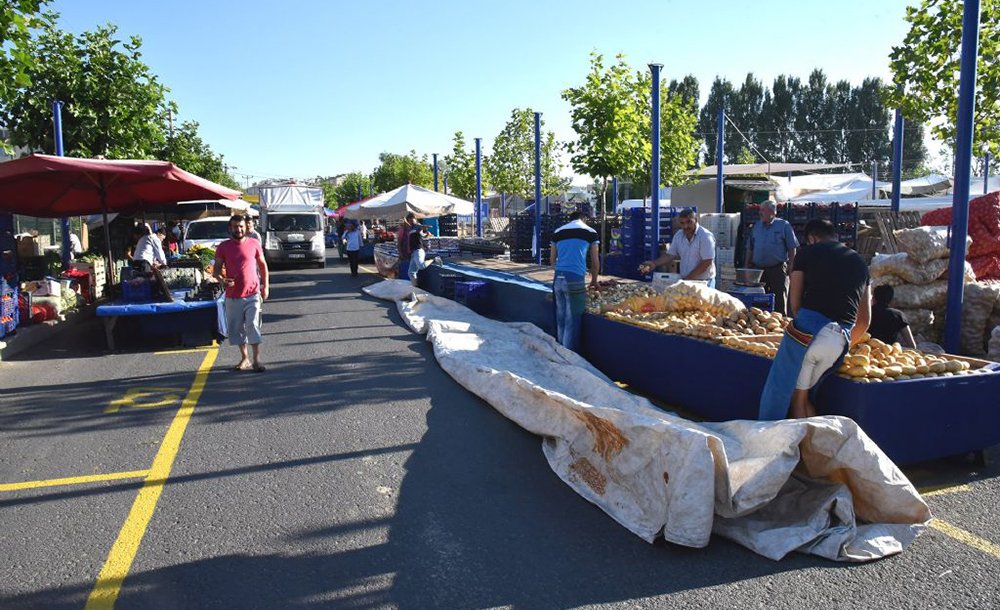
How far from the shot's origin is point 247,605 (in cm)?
342

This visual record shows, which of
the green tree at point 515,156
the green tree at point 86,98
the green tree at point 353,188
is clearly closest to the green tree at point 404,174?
the green tree at point 353,188

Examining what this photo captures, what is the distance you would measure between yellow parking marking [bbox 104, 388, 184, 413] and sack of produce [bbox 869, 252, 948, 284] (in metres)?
8.52

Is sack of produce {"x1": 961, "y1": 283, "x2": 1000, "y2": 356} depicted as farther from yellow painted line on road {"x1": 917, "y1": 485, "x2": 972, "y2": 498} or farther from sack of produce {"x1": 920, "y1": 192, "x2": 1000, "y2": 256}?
yellow painted line on road {"x1": 917, "y1": 485, "x2": 972, "y2": 498}

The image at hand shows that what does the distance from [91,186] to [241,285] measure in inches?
247

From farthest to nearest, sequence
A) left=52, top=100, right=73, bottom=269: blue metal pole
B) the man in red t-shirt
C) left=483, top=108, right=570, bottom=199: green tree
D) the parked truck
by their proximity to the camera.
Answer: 1. left=483, top=108, right=570, bottom=199: green tree
2. the parked truck
3. left=52, top=100, right=73, bottom=269: blue metal pole
4. the man in red t-shirt

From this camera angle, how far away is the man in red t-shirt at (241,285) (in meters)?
8.49

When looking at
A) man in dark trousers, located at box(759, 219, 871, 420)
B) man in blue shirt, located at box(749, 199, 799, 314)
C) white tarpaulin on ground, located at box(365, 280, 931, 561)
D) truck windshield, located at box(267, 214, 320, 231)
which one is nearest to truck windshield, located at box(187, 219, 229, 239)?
truck windshield, located at box(267, 214, 320, 231)

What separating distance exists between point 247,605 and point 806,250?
13.5 feet

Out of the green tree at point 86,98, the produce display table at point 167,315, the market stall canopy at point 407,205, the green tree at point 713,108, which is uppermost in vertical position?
the green tree at point 713,108

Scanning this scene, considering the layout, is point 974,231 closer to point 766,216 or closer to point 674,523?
point 766,216

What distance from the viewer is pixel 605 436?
4.81 meters

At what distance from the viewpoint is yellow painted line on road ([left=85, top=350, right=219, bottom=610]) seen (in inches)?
140

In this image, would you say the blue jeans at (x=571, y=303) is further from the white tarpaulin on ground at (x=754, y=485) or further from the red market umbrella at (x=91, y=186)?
the red market umbrella at (x=91, y=186)

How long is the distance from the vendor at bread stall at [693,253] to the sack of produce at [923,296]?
2430mm
